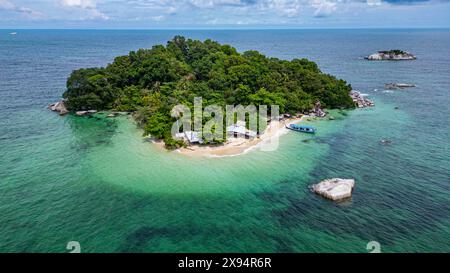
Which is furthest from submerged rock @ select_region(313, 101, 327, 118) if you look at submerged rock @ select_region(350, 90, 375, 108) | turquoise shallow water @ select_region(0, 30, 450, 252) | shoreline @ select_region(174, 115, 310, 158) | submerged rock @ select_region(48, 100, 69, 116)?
submerged rock @ select_region(48, 100, 69, 116)

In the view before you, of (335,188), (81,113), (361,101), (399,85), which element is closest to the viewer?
(335,188)

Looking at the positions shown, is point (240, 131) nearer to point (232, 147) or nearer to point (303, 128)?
point (232, 147)

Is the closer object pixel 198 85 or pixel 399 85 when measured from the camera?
pixel 198 85

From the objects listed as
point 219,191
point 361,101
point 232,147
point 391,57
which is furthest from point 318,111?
point 391,57

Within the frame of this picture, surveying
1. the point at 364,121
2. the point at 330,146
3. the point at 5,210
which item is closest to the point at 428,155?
the point at 330,146

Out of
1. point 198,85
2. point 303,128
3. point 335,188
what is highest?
point 198,85

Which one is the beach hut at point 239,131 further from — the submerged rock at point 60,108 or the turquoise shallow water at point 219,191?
the submerged rock at point 60,108
